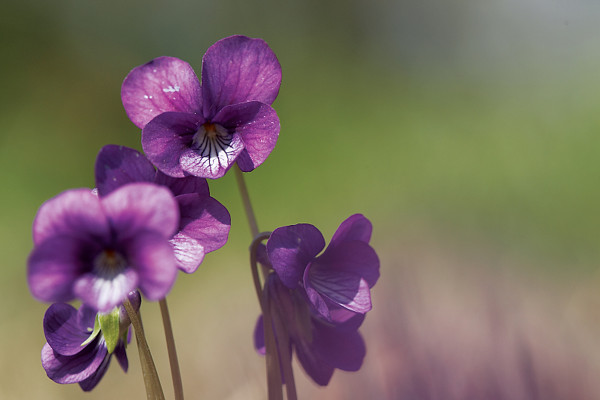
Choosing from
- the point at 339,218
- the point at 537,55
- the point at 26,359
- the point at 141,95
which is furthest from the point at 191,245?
the point at 537,55

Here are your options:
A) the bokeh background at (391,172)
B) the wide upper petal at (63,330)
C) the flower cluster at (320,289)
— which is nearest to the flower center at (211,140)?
the flower cluster at (320,289)

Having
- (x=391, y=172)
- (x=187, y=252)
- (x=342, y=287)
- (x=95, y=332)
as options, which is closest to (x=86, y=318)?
(x=95, y=332)

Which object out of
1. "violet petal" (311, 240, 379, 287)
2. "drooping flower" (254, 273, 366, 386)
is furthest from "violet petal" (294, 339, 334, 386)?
"violet petal" (311, 240, 379, 287)

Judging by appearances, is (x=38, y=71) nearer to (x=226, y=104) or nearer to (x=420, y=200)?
(x=420, y=200)

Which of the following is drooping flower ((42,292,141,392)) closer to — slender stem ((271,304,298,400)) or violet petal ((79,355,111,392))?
violet petal ((79,355,111,392))

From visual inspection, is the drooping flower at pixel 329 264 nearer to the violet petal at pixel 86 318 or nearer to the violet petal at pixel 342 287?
the violet petal at pixel 342 287

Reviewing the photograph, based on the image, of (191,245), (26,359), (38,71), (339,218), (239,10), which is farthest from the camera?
(239,10)

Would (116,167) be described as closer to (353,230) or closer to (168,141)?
(168,141)
